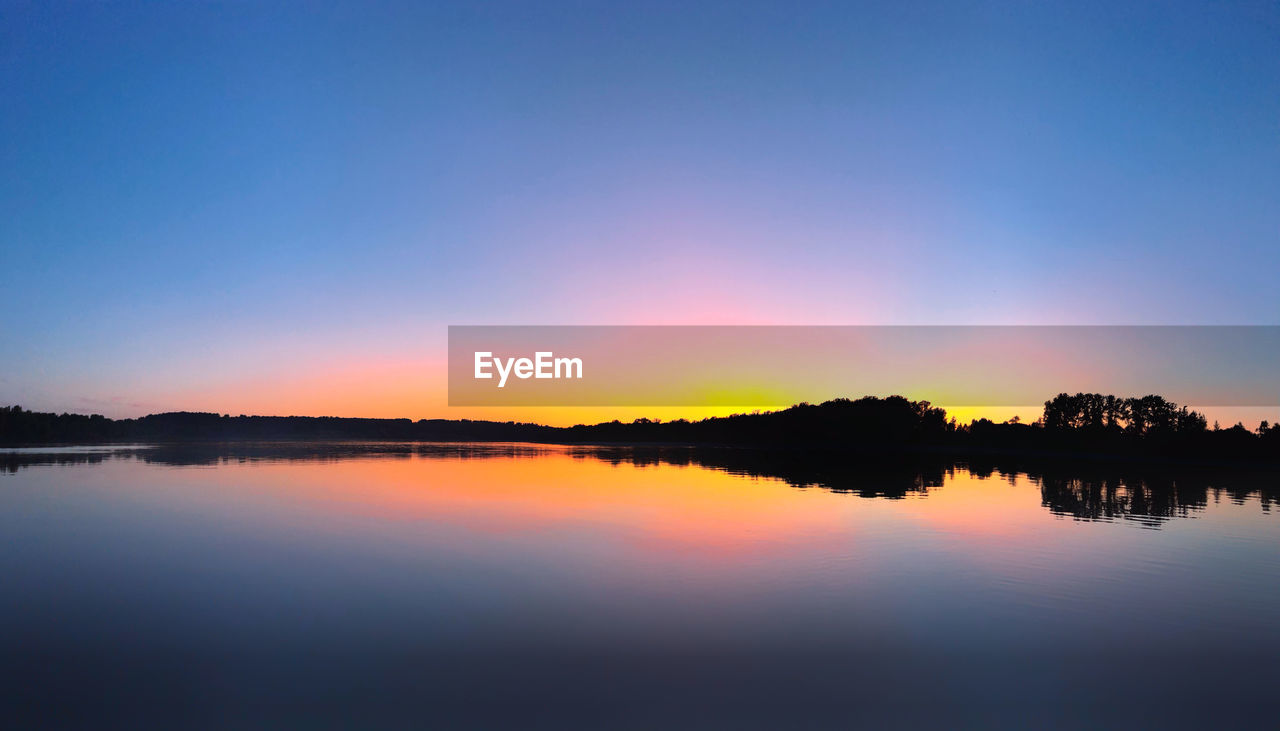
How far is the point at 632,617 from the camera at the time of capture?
35.2ft

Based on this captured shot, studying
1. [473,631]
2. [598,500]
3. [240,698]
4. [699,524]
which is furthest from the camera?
[598,500]

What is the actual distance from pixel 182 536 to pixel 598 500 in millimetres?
12596

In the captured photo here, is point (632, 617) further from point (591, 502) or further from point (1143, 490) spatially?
point (1143, 490)

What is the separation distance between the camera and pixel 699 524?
775 inches

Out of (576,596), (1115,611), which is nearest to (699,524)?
(576,596)

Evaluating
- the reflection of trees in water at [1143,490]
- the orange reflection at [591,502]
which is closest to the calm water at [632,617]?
the orange reflection at [591,502]

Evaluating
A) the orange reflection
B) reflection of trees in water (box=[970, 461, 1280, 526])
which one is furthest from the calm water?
reflection of trees in water (box=[970, 461, 1280, 526])

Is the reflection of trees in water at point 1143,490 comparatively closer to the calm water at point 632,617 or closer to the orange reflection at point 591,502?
the calm water at point 632,617

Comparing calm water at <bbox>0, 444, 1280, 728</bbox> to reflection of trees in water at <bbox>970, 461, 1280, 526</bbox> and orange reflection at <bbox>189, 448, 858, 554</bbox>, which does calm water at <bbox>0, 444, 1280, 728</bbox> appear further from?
reflection of trees in water at <bbox>970, 461, 1280, 526</bbox>

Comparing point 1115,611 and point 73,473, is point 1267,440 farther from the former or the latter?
point 73,473

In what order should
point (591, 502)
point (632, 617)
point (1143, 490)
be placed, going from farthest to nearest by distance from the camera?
point (1143, 490)
point (591, 502)
point (632, 617)

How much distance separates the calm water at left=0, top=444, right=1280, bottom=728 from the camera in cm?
761

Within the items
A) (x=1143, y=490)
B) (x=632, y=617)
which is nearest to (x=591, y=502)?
(x=632, y=617)

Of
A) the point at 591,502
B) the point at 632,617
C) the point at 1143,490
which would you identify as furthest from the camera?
the point at 1143,490
